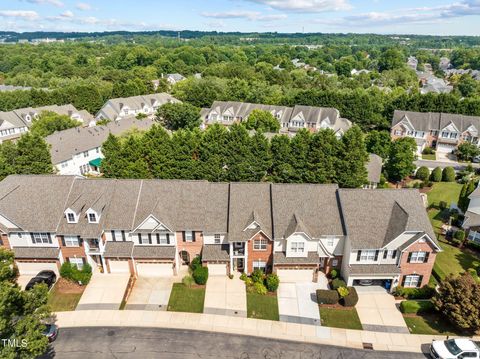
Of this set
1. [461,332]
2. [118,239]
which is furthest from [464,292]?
[118,239]

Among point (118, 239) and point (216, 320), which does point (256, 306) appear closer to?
point (216, 320)

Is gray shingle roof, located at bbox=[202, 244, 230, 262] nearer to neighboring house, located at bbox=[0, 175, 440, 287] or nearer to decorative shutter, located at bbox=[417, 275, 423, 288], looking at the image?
neighboring house, located at bbox=[0, 175, 440, 287]

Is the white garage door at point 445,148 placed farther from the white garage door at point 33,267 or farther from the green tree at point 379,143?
the white garage door at point 33,267

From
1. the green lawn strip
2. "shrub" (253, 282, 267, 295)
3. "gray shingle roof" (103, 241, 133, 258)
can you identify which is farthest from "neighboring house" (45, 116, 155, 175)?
"shrub" (253, 282, 267, 295)

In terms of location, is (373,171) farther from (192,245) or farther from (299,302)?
(192,245)

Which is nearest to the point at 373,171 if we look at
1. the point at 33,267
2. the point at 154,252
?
the point at 154,252
